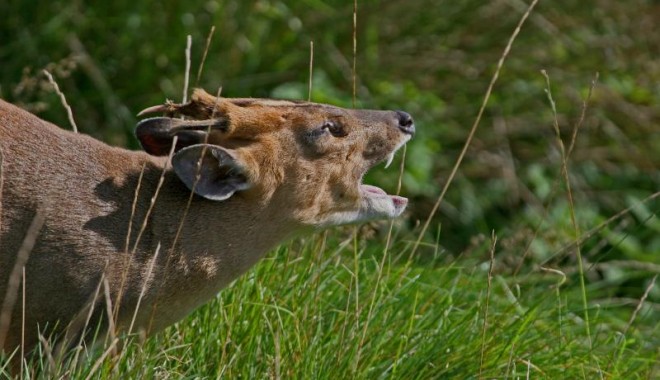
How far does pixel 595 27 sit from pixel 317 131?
16.2ft

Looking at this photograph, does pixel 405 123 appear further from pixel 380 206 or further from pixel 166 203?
pixel 166 203

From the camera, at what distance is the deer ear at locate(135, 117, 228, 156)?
445 cm

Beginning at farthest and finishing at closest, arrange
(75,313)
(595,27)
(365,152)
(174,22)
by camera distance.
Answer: (595,27)
(174,22)
(365,152)
(75,313)

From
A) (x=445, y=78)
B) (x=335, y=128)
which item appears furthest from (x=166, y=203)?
(x=445, y=78)

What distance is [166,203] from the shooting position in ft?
14.4

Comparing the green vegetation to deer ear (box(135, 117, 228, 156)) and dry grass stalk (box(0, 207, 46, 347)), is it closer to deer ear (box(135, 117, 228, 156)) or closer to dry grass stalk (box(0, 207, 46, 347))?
dry grass stalk (box(0, 207, 46, 347))

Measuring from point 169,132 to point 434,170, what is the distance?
14.4 ft

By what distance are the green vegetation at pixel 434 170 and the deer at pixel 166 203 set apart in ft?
0.65

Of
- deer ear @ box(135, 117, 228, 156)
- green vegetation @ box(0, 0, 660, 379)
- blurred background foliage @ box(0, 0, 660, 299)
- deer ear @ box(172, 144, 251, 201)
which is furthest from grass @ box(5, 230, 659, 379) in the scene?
blurred background foliage @ box(0, 0, 660, 299)

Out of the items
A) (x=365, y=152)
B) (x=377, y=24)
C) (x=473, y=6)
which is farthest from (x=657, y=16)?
(x=365, y=152)

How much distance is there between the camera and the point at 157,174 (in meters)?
4.46

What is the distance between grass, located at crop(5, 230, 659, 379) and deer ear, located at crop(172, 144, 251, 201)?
442mm

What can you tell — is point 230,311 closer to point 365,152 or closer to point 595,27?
point 365,152

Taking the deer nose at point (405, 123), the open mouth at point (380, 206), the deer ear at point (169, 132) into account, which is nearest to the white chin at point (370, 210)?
the open mouth at point (380, 206)
